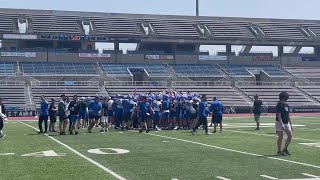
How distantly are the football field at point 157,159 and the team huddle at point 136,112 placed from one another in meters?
3.86

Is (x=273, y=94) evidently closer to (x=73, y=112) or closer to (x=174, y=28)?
(x=174, y=28)

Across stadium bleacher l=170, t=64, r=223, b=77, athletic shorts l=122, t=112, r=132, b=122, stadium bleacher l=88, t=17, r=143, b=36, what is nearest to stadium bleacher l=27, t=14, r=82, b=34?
stadium bleacher l=88, t=17, r=143, b=36

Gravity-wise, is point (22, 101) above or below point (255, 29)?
below

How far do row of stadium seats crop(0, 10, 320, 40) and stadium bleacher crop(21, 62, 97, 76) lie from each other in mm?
4073

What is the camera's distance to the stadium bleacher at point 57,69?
5745 cm

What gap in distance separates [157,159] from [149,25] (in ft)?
182

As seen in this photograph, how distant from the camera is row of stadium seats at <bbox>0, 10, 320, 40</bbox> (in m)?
63.4

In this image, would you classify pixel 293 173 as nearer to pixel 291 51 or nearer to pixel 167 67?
pixel 167 67

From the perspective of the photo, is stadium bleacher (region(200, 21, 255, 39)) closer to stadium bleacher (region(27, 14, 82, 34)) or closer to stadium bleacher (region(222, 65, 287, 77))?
stadium bleacher (region(222, 65, 287, 77))

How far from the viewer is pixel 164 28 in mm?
67312

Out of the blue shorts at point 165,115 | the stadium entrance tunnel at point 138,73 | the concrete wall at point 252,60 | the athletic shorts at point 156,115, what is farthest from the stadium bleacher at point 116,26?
the athletic shorts at point 156,115

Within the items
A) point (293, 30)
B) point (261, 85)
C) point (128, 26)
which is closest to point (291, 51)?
point (293, 30)

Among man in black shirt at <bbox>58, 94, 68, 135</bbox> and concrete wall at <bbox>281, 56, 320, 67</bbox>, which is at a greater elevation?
concrete wall at <bbox>281, 56, 320, 67</bbox>

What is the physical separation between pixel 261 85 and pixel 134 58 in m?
14.9
